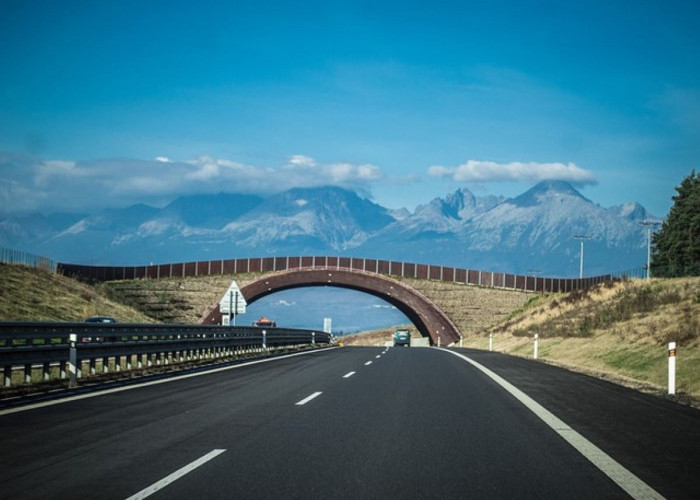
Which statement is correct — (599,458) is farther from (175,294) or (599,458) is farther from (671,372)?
(175,294)

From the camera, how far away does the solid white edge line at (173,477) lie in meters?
5.57

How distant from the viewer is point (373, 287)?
233 ft

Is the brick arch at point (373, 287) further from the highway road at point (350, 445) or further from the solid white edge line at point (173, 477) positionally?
the solid white edge line at point (173, 477)

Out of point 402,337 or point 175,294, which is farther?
point 402,337

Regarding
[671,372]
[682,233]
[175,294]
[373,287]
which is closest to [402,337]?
[373,287]

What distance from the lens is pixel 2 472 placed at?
6.23m

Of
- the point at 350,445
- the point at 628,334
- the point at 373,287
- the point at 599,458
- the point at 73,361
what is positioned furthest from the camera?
the point at 373,287

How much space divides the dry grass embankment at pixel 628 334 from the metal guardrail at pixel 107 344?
1142cm

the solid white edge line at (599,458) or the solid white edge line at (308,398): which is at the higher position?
the solid white edge line at (599,458)

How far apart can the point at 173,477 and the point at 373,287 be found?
65041 millimetres

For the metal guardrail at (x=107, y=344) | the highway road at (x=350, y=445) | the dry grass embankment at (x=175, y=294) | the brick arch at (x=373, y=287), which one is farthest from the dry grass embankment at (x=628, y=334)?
the dry grass embankment at (x=175, y=294)

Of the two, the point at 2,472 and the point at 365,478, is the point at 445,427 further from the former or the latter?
the point at 2,472

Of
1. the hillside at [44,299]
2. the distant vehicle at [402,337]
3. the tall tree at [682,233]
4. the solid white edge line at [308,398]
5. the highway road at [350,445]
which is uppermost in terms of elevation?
the tall tree at [682,233]

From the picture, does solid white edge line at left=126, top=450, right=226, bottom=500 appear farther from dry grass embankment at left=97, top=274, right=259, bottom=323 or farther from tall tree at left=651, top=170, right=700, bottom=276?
tall tree at left=651, top=170, right=700, bottom=276
